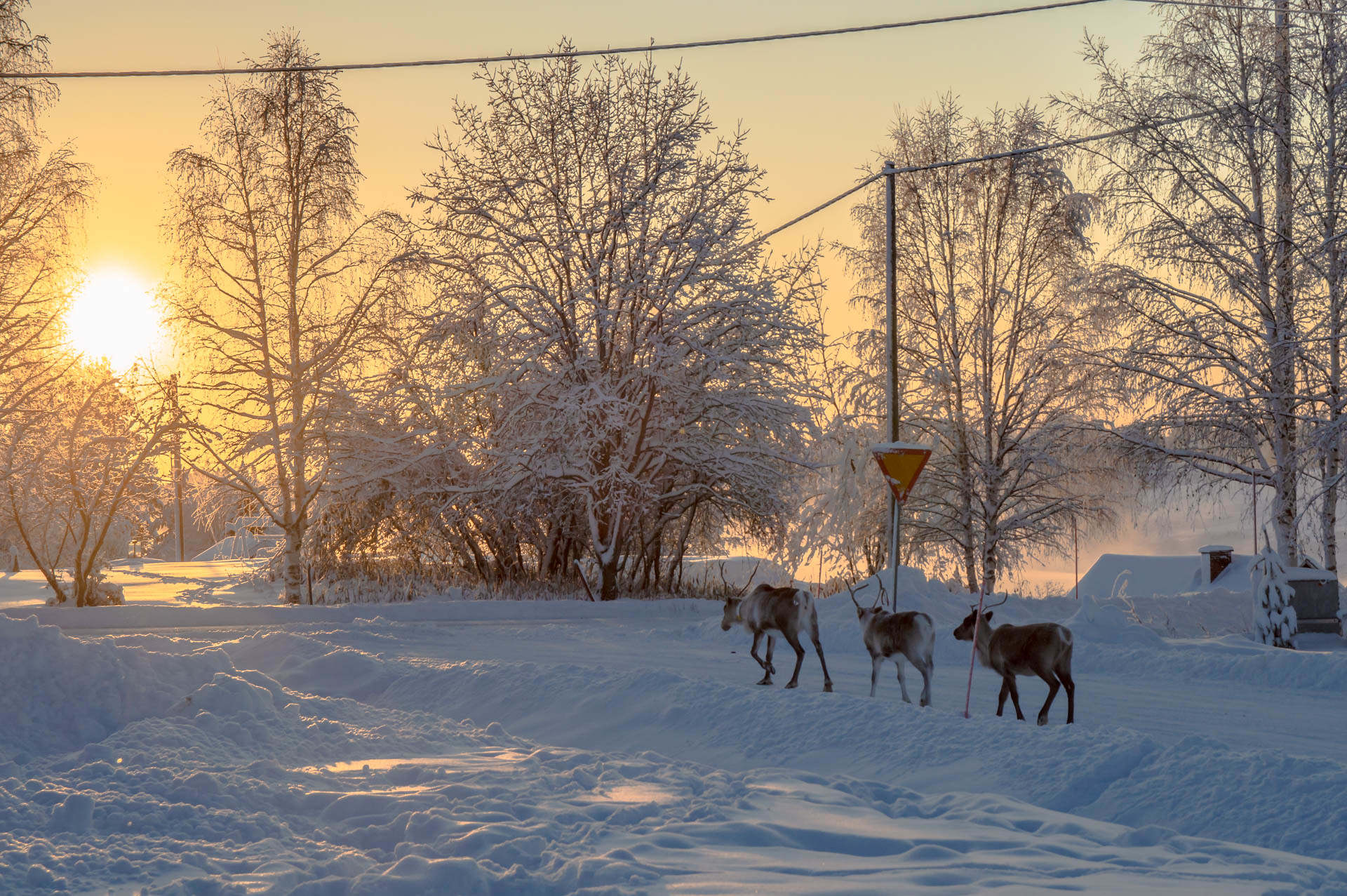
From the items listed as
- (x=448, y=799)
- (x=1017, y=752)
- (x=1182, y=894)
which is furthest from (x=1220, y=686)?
(x=448, y=799)

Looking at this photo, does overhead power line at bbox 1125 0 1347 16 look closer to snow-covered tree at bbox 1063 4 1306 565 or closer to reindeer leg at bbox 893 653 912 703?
snow-covered tree at bbox 1063 4 1306 565

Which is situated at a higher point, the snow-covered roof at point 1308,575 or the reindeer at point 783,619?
the snow-covered roof at point 1308,575

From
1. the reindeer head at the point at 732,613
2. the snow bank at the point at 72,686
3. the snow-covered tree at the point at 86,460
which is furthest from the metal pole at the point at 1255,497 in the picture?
the snow-covered tree at the point at 86,460

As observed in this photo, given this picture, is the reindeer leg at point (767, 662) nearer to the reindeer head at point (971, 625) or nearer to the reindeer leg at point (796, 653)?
the reindeer leg at point (796, 653)

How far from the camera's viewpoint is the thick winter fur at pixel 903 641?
420 inches

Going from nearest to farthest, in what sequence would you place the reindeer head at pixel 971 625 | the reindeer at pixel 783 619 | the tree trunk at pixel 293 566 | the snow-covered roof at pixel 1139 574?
the reindeer head at pixel 971 625 → the reindeer at pixel 783 619 → the tree trunk at pixel 293 566 → the snow-covered roof at pixel 1139 574

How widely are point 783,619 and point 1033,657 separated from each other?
2.95 meters

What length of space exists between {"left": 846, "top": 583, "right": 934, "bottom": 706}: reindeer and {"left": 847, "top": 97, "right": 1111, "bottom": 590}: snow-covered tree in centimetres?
1746

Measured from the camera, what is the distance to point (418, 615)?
20.6 meters

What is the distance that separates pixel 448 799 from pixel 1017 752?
4.19m

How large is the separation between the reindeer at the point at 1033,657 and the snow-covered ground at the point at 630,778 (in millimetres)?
433

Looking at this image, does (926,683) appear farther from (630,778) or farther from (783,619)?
(630,778)

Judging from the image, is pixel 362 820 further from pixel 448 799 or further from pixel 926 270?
pixel 926 270

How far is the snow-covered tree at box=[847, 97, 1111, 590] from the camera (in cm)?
2867
